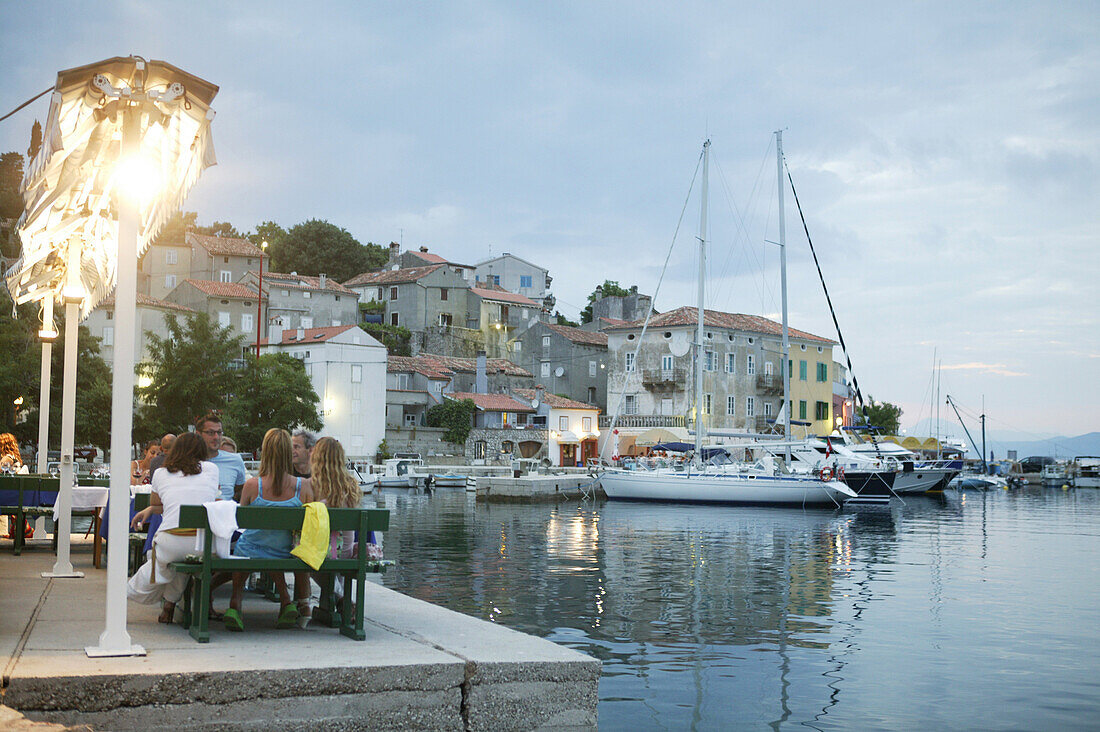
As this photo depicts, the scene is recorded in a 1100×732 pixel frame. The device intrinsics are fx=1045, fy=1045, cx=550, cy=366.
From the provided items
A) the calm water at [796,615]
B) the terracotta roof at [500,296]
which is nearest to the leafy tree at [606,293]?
the terracotta roof at [500,296]

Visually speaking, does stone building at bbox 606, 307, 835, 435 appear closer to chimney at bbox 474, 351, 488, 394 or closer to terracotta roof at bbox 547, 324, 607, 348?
terracotta roof at bbox 547, 324, 607, 348

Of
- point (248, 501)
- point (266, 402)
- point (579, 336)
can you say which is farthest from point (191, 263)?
point (248, 501)

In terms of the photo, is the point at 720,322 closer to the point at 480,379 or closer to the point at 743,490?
the point at 480,379

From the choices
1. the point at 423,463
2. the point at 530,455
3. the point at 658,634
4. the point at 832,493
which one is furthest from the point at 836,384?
the point at 658,634

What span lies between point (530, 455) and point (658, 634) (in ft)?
197

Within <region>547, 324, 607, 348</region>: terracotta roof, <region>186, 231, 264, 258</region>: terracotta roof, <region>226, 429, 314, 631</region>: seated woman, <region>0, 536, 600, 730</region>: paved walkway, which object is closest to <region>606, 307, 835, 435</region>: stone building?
<region>547, 324, 607, 348</region>: terracotta roof

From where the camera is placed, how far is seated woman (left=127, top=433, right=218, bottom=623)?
698 centimetres

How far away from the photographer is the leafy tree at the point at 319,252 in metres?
92.2

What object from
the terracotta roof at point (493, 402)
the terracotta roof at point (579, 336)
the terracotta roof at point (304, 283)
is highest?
the terracotta roof at point (304, 283)

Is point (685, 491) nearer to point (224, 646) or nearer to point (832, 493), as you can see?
point (832, 493)

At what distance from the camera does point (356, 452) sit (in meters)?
66.2

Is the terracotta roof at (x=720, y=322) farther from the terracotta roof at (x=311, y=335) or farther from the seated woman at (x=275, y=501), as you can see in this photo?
the seated woman at (x=275, y=501)

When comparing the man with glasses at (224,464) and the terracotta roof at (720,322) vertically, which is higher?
the terracotta roof at (720,322)

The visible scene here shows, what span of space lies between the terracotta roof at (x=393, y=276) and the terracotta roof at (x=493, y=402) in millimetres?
14017
